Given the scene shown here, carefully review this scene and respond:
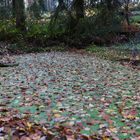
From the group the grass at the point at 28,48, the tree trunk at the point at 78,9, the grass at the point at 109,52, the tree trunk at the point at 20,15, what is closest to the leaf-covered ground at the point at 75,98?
the grass at the point at 109,52

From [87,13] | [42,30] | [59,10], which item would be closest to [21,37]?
[42,30]

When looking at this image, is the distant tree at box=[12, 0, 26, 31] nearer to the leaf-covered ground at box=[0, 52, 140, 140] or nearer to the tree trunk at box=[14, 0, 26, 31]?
the tree trunk at box=[14, 0, 26, 31]

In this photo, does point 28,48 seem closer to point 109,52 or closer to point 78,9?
point 109,52

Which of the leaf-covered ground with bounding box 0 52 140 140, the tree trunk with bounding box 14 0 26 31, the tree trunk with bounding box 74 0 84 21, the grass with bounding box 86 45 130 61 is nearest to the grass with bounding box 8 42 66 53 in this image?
the grass with bounding box 86 45 130 61

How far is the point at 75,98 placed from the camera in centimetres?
829

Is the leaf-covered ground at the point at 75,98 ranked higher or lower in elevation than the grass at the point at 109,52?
higher

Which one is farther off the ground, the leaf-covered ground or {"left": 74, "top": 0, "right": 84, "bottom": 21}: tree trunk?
{"left": 74, "top": 0, "right": 84, "bottom": 21}: tree trunk

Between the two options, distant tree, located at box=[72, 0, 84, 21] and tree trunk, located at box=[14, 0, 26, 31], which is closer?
tree trunk, located at box=[14, 0, 26, 31]

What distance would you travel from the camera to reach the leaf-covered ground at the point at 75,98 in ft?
20.3

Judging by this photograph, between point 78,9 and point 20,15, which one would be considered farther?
point 78,9

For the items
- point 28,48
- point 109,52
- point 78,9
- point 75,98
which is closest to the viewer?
point 75,98

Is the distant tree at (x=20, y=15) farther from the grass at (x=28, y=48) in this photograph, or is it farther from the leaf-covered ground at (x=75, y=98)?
the leaf-covered ground at (x=75, y=98)

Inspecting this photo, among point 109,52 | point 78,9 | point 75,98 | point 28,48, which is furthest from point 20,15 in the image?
point 75,98

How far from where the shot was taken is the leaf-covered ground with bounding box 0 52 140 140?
6180mm
